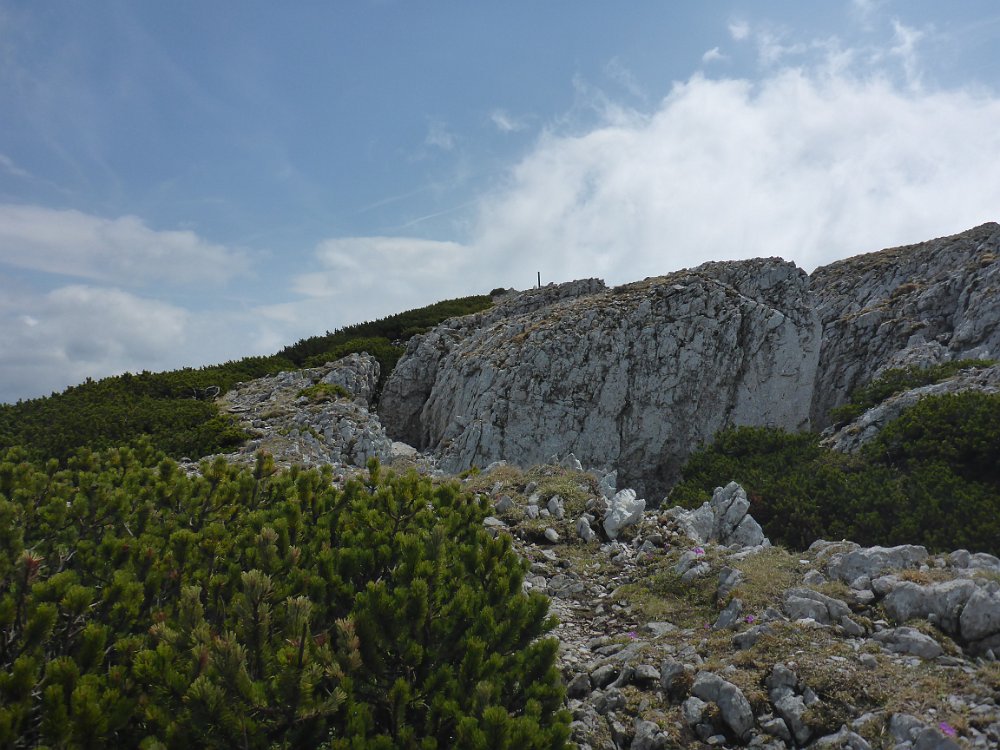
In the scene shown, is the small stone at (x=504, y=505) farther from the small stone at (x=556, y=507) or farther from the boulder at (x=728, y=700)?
the boulder at (x=728, y=700)

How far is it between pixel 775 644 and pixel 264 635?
517 cm

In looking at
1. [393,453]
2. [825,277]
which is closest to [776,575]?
[393,453]

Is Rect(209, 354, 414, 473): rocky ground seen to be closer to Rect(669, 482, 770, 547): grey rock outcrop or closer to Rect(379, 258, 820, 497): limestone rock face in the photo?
Rect(379, 258, 820, 497): limestone rock face

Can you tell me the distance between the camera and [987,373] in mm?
20000

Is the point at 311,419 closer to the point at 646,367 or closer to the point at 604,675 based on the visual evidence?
the point at 646,367

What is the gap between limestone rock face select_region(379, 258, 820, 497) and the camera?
27094mm

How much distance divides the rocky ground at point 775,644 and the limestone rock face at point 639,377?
1677 centimetres

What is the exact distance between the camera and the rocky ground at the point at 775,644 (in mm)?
4938

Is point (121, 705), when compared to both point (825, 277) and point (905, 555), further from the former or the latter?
point (825, 277)

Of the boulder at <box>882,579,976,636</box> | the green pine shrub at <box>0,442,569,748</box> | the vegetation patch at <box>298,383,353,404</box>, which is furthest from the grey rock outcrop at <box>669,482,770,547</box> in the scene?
the vegetation patch at <box>298,383,353,404</box>

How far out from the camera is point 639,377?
28.5 metres

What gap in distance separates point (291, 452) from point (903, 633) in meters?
17.3

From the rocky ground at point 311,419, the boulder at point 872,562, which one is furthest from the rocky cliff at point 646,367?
the boulder at point 872,562

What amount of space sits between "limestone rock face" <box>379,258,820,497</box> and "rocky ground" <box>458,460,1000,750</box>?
16.8 meters
